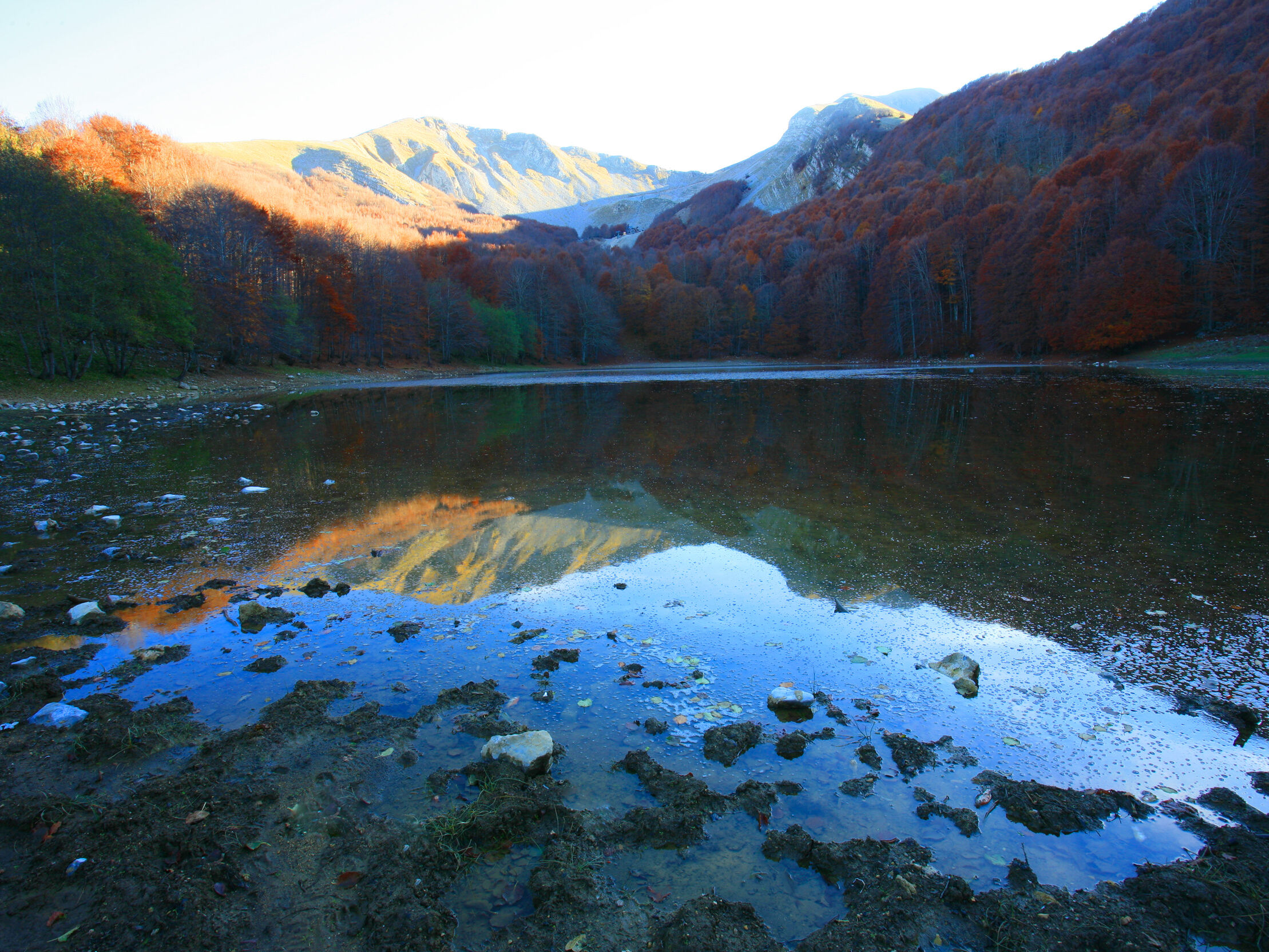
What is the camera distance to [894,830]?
271cm

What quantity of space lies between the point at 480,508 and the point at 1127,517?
8.72 m

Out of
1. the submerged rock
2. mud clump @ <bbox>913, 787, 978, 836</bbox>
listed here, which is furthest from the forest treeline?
mud clump @ <bbox>913, 787, 978, 836</bbox>

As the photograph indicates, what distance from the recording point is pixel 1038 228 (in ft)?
172

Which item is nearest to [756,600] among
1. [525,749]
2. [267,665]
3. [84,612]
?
[525,749]

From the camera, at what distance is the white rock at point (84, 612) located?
482cm

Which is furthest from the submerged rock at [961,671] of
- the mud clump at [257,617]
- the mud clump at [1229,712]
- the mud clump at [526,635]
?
the mud clump at [257,617]

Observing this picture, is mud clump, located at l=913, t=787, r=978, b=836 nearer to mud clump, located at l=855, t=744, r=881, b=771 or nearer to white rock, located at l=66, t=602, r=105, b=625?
mud clump, located at l=855, t=744, r=881, b=771

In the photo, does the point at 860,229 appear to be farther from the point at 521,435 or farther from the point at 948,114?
the point at 521,435

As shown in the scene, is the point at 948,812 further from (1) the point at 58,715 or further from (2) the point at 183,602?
(2) the point at 183,602

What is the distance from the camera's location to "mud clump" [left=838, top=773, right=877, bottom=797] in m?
2.95

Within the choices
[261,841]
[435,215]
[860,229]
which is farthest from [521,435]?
[435,215]

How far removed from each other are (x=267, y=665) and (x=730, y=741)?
11.1ft

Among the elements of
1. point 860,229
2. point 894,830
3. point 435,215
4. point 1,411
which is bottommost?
point 894,830

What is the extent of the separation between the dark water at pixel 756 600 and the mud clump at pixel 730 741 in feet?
0.28
